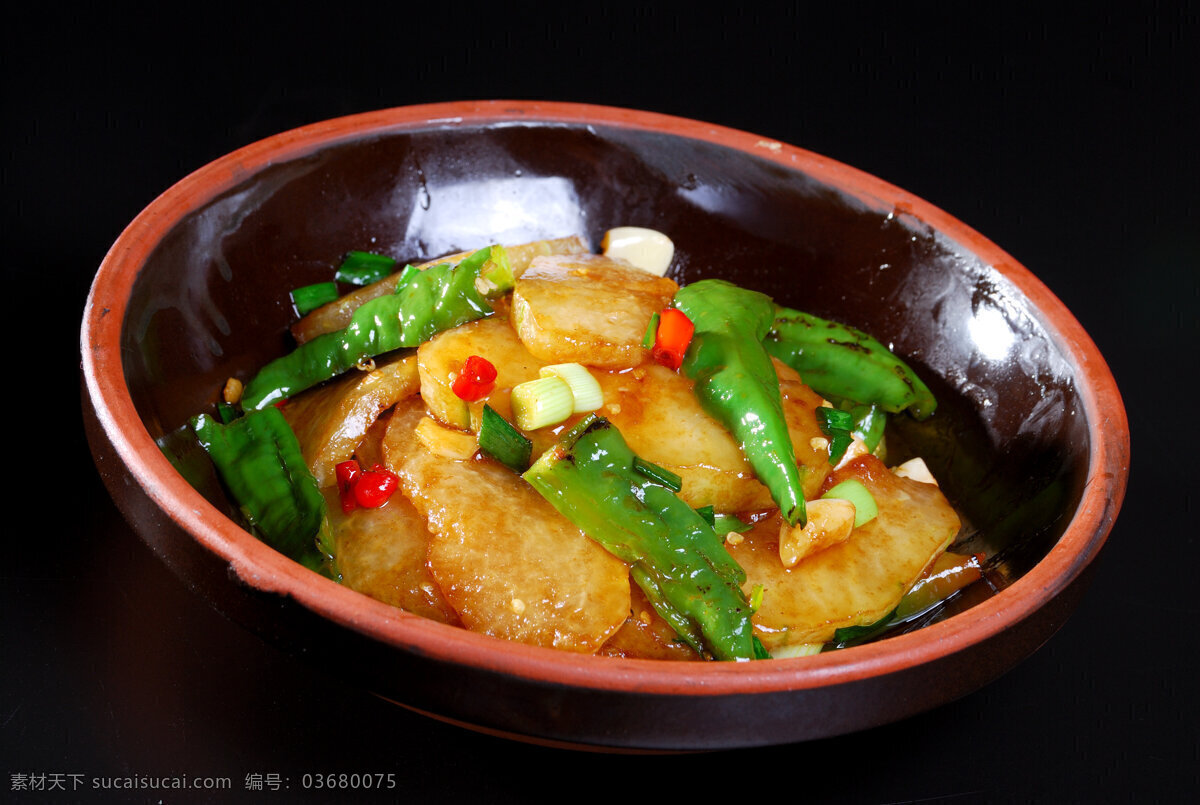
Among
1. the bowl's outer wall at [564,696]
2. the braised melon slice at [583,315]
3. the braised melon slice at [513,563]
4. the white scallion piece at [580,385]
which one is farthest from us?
the braised melon slice at [583,315]

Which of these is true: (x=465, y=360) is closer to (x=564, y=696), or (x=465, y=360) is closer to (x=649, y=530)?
(x=649, y=530)

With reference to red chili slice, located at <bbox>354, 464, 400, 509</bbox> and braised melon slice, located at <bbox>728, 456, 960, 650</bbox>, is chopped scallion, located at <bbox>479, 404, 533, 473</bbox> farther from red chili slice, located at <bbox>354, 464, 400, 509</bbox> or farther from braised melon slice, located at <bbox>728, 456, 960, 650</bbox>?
braised melon slice, located at <bbox>728, 456, 960, 650</bbox>

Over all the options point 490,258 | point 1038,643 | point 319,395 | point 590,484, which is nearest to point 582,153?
point 490,258

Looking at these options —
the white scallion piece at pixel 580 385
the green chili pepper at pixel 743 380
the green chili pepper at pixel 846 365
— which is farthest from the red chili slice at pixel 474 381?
the green chili pepper at pixel 846 365

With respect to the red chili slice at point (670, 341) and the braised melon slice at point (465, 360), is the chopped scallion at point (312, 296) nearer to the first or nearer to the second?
the braised melon slice at point (465, 360)

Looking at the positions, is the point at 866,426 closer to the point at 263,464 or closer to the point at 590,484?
the point at 590,484
